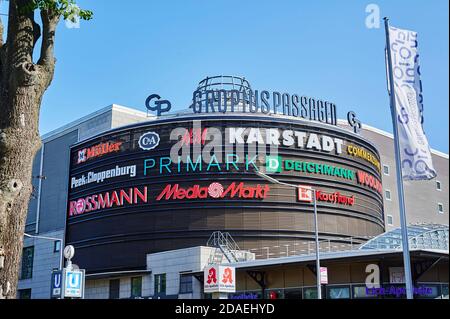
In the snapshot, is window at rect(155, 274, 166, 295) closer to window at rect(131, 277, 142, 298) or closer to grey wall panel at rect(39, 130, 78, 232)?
window at rect(131, 277, 142, 298)

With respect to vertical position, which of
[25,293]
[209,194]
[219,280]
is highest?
[209,194]

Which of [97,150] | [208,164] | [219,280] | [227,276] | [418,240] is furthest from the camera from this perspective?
[97,150]

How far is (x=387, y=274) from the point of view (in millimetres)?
39656

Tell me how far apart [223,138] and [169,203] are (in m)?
7.89

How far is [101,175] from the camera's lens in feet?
196

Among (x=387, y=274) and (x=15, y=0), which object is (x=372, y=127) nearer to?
(x=387, y=274)

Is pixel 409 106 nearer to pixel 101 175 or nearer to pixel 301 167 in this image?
pixel 301 167

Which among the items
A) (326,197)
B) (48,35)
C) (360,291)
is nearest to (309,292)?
(360,291)

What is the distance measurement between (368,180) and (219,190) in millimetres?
17469

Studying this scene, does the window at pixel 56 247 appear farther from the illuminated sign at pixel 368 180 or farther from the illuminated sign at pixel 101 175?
the illuminated sign at pixel 368 180

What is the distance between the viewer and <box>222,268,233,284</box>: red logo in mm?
28391

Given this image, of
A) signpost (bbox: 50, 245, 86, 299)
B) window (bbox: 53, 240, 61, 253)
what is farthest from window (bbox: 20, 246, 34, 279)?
signpost (bbox: 50, 245, 86, 299)

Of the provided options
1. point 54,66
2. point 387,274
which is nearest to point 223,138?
point 387,274
